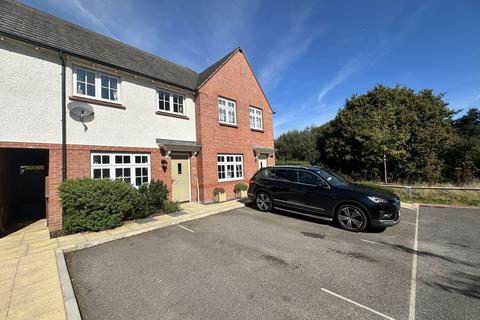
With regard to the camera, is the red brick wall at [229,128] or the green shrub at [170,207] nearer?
the green shrub at [170,207]

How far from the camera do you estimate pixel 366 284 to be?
3758mm

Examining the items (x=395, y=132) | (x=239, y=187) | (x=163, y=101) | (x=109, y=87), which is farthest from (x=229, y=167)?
(x=395, y=132)

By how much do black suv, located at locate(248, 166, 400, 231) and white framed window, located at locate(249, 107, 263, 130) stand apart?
597cm

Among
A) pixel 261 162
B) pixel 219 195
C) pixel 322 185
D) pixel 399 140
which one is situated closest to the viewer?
pixel 322 185

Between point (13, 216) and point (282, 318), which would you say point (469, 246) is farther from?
point (13, 216)

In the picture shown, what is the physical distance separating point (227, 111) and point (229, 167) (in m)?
3.24

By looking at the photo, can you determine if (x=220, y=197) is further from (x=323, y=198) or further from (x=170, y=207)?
(x=323, y=198)

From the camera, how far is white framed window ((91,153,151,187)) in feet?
25.7

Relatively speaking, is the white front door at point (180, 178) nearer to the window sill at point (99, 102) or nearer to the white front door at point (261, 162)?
the window sill at point (99, 102)

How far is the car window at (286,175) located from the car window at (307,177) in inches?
7.8

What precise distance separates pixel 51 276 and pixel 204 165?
23.9 ft

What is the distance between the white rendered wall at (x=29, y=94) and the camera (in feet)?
20.3

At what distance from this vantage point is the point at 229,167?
41.3 feet

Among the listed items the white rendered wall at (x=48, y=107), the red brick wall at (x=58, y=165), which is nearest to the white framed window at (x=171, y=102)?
the white rendered wall at (x=48, y=107)
